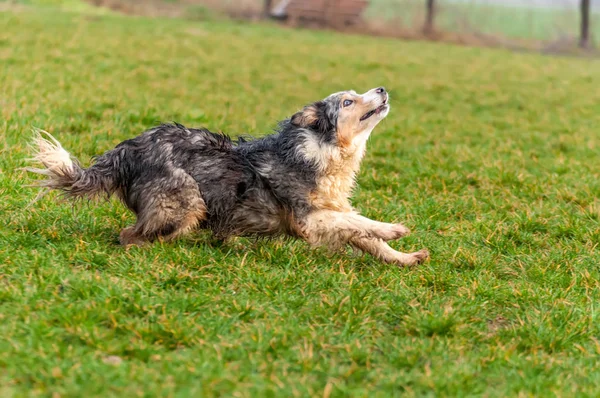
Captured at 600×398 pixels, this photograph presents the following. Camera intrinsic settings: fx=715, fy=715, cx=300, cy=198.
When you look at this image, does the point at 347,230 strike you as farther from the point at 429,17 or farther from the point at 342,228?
the point at 429,17

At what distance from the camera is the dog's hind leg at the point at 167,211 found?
5082 millimetres

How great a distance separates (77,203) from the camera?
19.0ft

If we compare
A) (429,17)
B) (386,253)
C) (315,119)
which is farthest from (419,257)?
(429,17)

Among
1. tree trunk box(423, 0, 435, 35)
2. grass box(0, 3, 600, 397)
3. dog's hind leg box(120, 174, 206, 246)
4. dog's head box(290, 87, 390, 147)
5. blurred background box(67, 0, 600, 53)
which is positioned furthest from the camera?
tree trunk box(423, 0, 435, 35)

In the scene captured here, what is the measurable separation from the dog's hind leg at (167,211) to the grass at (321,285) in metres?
0.16

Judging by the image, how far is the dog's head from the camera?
5.46 metres

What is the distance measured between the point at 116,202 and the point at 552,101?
35.1 ft

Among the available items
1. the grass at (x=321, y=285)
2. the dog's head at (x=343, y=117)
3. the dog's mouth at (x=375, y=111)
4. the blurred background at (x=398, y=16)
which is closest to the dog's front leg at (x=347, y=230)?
the grass at (x=321, y=285)

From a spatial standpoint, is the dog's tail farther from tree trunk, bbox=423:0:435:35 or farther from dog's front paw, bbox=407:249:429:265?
tree trunk, bbox=423:0:435:35

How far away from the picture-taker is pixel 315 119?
5480 millimetres

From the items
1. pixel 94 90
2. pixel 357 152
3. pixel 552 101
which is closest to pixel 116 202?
pixel 357 152

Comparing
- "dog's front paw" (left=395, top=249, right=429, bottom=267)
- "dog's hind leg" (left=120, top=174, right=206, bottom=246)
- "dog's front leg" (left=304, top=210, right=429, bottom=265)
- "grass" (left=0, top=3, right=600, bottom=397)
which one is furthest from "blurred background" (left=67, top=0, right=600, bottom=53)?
"dog's front paw" (left=395, top=249, right=429, bottom=267)

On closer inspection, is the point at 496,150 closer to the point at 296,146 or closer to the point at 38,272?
the point at 296,146

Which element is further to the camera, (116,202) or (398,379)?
(116,202)
